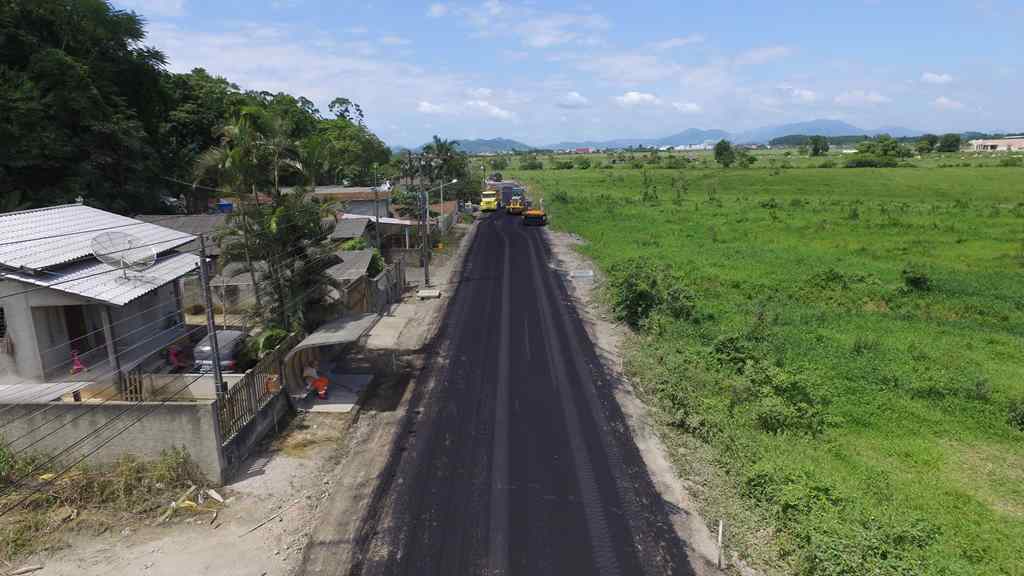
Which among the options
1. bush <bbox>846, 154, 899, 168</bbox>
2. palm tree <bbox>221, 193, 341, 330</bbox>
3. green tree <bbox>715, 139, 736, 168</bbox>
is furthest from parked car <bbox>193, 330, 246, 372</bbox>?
bush <bbox>846, 154, 899, 168</bbox>

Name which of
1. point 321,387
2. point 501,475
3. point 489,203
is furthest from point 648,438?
point 489,203

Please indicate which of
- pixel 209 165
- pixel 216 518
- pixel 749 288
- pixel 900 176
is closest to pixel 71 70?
pixel 209 165

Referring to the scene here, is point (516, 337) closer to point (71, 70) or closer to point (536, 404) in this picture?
point (536, 404)

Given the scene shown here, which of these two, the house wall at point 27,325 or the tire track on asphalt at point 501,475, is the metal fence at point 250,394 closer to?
the house wall at point 27,325

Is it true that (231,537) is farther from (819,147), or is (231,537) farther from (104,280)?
(819,147)

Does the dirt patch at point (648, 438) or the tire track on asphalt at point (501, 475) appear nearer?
the tire track on asphalt at point (501, 475)

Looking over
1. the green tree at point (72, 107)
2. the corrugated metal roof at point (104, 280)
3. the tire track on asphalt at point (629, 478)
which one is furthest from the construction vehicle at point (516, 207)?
the corrugated metal roof at point (104, 280)
